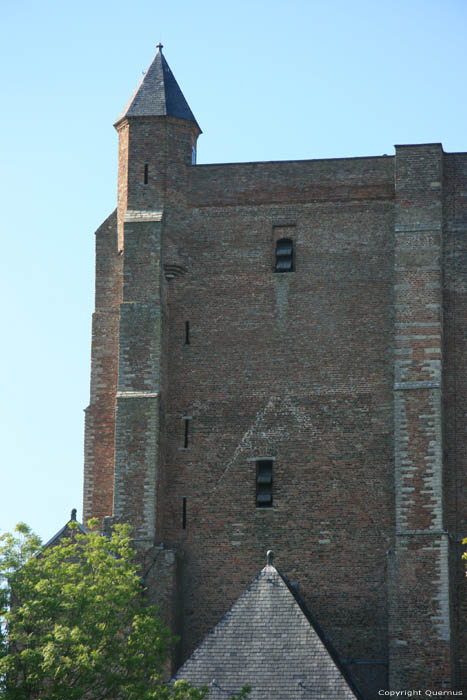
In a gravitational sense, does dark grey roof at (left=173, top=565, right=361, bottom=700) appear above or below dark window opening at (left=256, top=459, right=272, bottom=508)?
below

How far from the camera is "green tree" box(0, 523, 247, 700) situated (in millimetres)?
40844

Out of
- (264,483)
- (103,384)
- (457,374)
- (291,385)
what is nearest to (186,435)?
(264,483)

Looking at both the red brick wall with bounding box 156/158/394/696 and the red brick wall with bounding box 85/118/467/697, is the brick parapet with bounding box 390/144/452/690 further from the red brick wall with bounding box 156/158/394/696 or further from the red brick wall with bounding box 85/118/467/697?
the red brick wall with bounding box 156/158/394/696

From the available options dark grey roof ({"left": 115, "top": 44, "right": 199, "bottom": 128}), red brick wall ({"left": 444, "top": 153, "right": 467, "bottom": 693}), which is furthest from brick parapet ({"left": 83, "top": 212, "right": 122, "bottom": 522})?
red brick wall ({"left": 444, "top": 153, "right": 467, "bottom": 693})

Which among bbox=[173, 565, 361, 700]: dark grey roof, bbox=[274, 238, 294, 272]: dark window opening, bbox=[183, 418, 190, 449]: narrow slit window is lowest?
bbox=[173, 565, 361, 700]: dark grey roof

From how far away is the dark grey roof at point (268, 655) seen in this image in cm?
4138

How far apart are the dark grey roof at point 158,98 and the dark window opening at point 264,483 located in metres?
10.1

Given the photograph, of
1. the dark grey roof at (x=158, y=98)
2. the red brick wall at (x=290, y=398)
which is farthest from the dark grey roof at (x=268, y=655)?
the dark grey roof at (x=158, y=98)

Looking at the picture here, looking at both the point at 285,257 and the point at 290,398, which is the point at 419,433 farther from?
the point at 285,257

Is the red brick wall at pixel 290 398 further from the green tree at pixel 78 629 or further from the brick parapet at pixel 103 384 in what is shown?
the green tree at pixel 78 629

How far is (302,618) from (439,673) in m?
4.14

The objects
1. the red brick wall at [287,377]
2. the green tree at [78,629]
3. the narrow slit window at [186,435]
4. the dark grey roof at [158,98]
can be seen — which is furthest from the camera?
the dark grey roof at [158,98]

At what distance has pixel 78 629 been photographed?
1626 inches

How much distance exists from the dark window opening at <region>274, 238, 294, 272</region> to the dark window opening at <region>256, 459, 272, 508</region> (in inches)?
212
